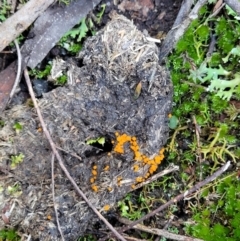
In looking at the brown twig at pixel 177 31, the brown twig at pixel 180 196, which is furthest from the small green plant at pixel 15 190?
the brown twig at pixel 177 31

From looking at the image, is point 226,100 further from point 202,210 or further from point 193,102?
point 202,210

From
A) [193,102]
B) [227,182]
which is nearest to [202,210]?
[227,182]

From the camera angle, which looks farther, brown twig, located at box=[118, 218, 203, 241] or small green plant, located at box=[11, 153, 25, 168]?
brown twig, located at box=[118, 218, 203, 241]

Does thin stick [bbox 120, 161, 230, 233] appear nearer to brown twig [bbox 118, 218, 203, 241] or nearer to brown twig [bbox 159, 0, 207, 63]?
brown twig [bbox 118, 218, 203, 241]

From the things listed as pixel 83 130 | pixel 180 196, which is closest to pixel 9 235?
pixel 83 130

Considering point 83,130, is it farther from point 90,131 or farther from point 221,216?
point 221,216

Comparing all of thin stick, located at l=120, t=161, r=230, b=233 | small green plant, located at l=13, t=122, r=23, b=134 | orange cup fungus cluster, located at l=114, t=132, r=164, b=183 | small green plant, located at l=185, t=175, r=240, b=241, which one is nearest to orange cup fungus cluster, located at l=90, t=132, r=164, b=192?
orange cup fungus cluster, located at l=114, t=132, r=164, b=183
